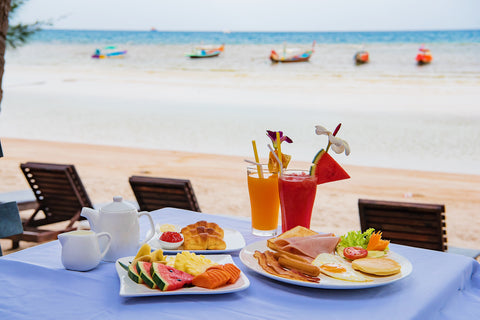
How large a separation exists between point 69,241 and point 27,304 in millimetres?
181

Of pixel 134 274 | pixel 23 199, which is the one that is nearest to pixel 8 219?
pixel 134 274

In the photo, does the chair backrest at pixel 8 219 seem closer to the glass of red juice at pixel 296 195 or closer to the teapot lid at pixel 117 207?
the teapot lid at pixel 117 207

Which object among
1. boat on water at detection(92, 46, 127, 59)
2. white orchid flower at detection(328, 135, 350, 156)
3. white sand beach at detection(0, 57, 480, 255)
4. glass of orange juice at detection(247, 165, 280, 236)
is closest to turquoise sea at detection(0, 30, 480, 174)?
white sand beach at detection(0, 57, 480, 255)

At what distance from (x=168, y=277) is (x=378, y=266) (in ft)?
1.46

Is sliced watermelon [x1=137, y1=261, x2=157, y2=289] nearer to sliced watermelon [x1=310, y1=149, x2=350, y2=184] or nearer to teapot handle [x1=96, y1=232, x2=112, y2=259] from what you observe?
teapot handle [x1=96, y1=232, x2=112, y2=259]

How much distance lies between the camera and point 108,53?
104 feet

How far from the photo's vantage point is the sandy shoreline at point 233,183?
5.20 metres

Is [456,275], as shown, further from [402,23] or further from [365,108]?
[402,23]

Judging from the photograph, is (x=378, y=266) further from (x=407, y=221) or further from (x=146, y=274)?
(x=407, y=221)

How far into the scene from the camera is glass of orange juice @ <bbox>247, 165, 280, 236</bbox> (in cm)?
161

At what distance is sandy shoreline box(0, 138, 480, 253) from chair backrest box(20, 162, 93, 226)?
391 mm

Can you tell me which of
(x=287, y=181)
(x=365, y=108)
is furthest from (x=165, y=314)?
(x=365, y=108)

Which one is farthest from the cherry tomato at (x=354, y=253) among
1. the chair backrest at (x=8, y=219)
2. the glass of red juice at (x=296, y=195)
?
the chair backrest at (x=8, y=219)

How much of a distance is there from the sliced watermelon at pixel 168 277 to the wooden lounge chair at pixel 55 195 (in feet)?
8.67
